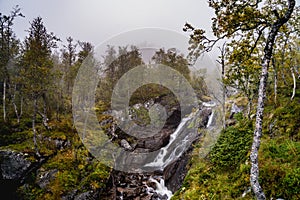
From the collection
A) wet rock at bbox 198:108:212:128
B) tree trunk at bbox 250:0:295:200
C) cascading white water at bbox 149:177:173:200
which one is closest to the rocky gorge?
cascading white water at bbox 149:177:173:200

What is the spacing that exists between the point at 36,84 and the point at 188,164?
15.3 metres

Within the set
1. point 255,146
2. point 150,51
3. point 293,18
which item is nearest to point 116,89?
point 150,51

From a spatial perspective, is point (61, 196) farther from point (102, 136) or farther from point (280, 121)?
point (280, 121)

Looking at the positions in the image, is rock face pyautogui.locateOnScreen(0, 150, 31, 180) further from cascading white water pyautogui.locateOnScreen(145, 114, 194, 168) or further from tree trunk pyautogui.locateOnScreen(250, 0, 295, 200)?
tree trunk pyautogui.locateOnScreen(250, 0, 295, 200)

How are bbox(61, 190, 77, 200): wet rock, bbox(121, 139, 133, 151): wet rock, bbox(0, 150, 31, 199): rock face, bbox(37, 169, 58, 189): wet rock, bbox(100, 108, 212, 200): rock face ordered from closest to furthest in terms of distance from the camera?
1. bbox(61, 190, 77, 200): wet rock
2. bbox(0, 150, 31, 199): rock face
3. bbox(37, 169, 58, 189): wet rock
4. bbox(100, 108, 212, 200): rock face
5. bbox(121, 139, 133, 151): wet rock

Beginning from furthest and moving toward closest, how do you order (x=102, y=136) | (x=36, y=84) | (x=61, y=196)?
(x=102, y=136)
(x=36, y=84)
(x=61, y=196)

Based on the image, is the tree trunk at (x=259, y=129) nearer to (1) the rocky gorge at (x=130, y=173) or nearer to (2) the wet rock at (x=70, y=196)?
(1) the rocky gorge at (x=130, y=173)

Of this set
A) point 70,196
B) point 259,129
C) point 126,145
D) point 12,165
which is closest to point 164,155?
point 126,145

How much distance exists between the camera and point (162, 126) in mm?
27062

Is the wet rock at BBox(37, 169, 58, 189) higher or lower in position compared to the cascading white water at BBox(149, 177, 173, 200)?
higher

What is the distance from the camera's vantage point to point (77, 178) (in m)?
15.6

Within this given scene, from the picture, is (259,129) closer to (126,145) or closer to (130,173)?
(130,173)

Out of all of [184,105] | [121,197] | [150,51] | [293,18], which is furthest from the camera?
[150,51]

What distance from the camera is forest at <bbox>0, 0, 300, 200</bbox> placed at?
7562 mm
